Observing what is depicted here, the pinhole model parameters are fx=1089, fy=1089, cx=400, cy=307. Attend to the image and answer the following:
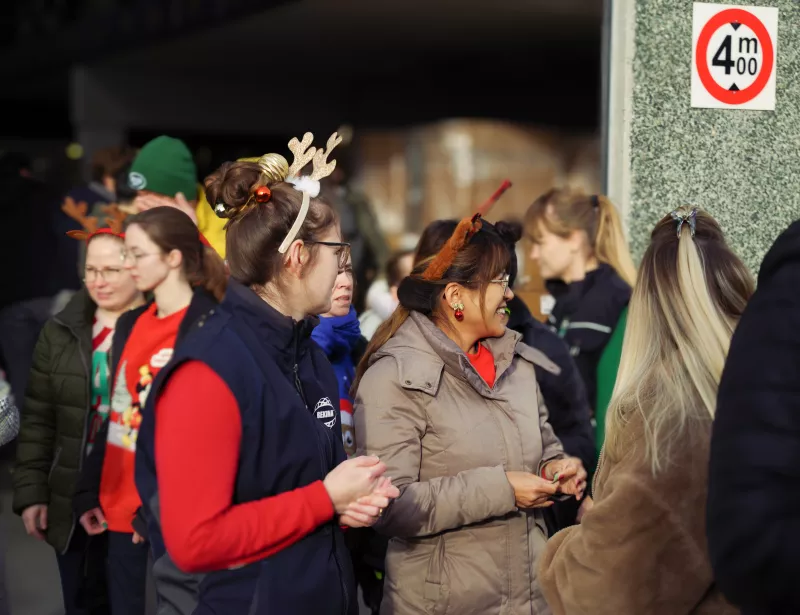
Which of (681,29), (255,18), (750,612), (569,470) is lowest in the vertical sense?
(569,470)

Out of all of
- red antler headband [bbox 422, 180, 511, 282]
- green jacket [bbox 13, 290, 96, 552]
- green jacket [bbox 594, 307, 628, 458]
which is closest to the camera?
red antler headband [bbox 422, 180, 511, 282]

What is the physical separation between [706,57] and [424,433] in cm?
223

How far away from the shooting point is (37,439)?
461 centimetres

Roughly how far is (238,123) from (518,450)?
1320cm

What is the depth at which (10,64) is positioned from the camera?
58.7 feet

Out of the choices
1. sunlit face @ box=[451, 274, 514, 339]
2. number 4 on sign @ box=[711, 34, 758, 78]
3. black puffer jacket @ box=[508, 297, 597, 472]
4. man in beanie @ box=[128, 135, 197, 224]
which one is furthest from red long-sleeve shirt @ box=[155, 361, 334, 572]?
number 4 on sign @ box=[711, 34, 758, 78]

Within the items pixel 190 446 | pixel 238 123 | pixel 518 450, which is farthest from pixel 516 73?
pixel 190 446

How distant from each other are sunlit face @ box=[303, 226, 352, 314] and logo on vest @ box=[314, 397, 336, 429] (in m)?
0.23

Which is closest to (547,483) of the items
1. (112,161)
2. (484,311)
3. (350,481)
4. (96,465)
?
(484,311)

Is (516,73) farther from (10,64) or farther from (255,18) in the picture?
(10,64)

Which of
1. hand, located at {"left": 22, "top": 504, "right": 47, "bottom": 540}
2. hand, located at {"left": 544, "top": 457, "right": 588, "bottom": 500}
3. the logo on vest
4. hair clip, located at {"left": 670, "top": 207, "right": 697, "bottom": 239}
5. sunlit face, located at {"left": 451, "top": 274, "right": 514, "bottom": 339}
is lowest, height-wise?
hand, located at {"left": 22, "top": 504, "right": 47, "bottom": 540}

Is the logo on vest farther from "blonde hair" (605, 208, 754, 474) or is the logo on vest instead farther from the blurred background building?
the blurred background building

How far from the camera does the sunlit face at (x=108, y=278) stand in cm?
459

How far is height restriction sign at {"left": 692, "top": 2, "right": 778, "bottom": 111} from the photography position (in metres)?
4.54
